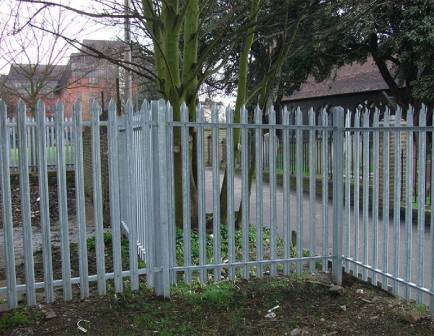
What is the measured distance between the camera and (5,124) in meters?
4.18

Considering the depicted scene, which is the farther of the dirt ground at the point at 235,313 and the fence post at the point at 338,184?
the fence post at the point at 338,184

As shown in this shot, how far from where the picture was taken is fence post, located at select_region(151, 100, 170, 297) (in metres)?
4.58

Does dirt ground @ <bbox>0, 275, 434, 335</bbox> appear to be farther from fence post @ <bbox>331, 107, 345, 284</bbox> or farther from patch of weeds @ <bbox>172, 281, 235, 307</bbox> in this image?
fence post @ <bbox>331, 107, 345, 284</bbox>

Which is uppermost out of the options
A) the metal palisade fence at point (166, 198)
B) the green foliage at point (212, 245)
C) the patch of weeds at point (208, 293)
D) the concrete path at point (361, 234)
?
the metal palisade fence at point (166, 198)

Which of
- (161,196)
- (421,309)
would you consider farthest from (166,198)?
(421,309)

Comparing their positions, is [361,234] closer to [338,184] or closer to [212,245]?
[212,245]

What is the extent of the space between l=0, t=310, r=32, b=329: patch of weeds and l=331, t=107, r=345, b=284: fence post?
10.4 feet

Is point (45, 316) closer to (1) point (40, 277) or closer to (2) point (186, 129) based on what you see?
(1) point (40, 277)

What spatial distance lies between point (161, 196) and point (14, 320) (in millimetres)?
1634

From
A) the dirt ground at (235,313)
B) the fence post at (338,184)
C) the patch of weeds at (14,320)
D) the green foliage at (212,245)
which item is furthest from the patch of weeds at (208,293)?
the patch of weeds at (14,320)

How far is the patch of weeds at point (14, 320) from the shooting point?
408 cm

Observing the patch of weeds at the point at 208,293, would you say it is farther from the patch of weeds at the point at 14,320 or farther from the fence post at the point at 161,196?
the patch of weeds at the point at 14,320

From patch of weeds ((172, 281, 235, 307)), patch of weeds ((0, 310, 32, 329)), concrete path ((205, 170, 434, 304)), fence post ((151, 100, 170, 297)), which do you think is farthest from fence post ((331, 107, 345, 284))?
patch of weeds ((0, 310, 32, 329))

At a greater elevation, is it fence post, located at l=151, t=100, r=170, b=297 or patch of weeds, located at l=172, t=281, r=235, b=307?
fence post, located at l=151, t=100, r=170, b=297
